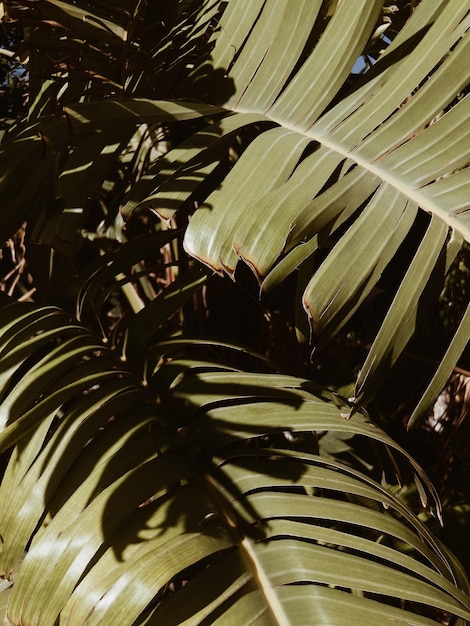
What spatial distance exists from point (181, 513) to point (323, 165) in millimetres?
402

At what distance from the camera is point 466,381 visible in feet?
3.70

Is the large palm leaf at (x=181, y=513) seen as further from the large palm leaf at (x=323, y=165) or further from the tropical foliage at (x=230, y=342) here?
the large palm leaf at (x=323, y=165)

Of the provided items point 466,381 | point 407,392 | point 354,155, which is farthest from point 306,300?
point 407,392

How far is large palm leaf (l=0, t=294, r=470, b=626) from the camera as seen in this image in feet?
1.75

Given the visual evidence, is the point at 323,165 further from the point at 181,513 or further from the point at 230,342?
the point at 181,513

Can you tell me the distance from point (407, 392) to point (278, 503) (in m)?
0.81

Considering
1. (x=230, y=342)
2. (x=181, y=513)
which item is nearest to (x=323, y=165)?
(x=230, y=342)

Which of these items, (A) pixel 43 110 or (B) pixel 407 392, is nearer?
(A) pixel 43 110

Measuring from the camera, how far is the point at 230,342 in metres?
0.80

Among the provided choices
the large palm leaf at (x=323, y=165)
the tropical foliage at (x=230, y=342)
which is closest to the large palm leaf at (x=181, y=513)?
the tropical foliage at (x=230, y=342)

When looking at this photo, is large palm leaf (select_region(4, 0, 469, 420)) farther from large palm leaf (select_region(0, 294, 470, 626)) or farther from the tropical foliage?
large palm leaf (select_region(0, 294, 470, 626))

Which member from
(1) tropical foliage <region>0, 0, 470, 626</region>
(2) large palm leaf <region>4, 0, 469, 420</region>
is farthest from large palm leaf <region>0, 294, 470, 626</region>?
(2) large palm leaf <region>4, 0, 469, 420</region>

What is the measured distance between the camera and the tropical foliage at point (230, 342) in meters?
0.56

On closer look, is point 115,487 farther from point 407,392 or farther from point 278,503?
point 407,392
